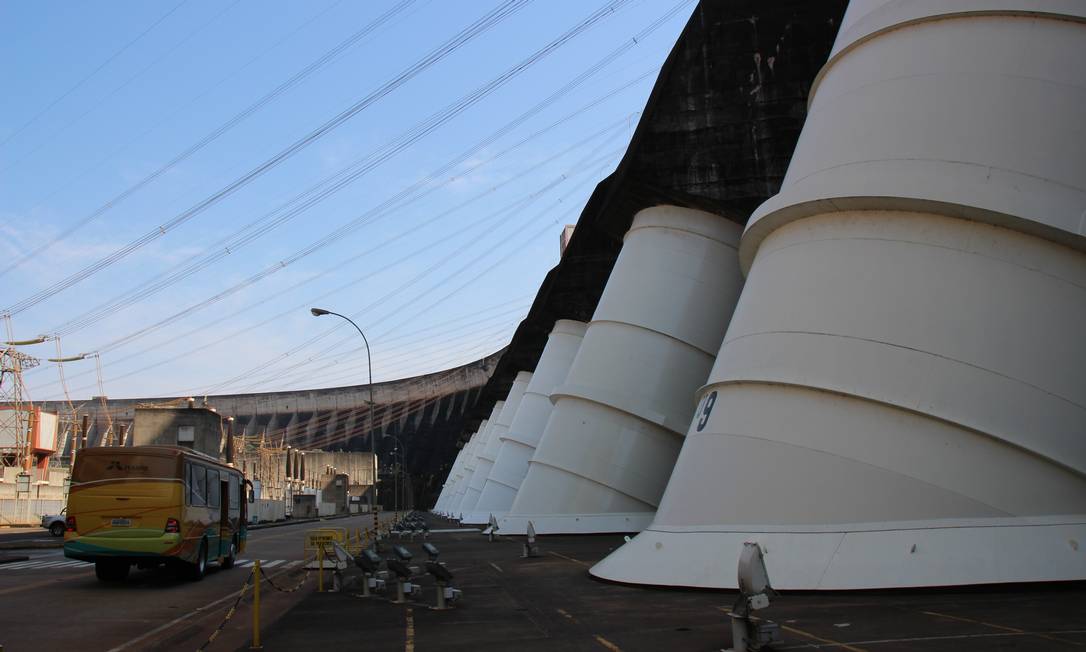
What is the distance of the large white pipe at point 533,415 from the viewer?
4588 cm

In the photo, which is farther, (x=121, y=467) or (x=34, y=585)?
(x=34, y=585)

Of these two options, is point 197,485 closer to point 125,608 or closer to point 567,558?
point 125,608

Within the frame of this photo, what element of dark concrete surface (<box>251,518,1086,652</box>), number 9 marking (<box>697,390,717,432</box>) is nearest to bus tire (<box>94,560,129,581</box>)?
Result: dark concrete surface (<box>251,518,1086,652</box>)

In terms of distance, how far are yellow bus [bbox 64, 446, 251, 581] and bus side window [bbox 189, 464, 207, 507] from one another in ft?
0.14

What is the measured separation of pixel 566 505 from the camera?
29.3 meters

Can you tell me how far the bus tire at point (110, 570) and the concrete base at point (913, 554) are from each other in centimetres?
1266

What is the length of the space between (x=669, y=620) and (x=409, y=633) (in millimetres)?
3135

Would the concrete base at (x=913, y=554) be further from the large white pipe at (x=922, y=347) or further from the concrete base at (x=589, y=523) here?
the concrete base at (x=589, y=523)

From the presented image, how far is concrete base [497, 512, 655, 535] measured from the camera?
91.7 feet

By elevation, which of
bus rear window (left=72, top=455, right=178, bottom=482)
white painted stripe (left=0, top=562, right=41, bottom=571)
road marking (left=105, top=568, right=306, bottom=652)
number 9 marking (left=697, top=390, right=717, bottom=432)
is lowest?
road marking (left=105, top=568, right=306, bottom=652)

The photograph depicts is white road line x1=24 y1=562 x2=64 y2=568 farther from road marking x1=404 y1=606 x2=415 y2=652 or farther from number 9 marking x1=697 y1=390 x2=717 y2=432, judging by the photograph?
number 9 marking x1=697 y1=390 x2=717 y2=432

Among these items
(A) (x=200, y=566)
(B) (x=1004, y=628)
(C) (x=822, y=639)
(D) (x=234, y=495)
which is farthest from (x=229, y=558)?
(B) (x=1004, y=628)

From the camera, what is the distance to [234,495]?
23.7 metres

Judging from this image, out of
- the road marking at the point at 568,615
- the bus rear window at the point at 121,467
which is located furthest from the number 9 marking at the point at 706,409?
the bus rear window at the point at 121,467
